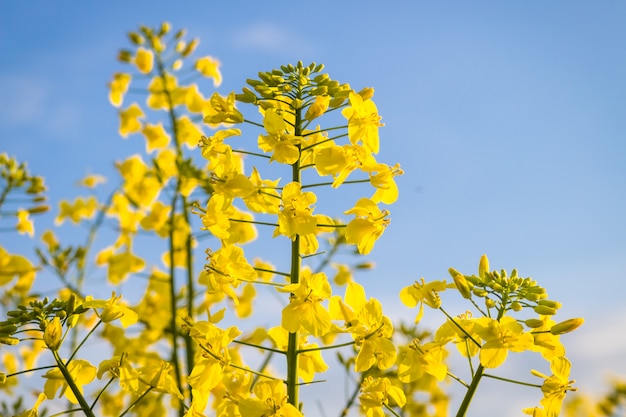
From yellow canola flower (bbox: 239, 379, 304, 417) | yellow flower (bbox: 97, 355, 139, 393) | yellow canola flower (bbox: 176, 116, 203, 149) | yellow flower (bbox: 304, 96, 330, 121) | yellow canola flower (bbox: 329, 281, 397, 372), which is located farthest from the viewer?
yellow canola flower (bbox: 176, 116, 203, 149)

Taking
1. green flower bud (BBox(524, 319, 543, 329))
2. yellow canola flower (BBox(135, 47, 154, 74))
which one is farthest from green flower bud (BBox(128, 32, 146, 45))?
green flower bud (BBox(524, 319, 543, 329))

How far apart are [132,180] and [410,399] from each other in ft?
7.55

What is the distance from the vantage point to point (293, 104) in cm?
220

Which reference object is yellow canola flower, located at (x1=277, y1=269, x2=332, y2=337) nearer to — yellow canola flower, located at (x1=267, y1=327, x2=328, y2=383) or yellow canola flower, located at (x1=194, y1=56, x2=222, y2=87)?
yellow canola flower, located at (x1=267, y1=327, x2=328, y2=383)

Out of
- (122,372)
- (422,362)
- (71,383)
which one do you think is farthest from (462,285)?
(71,383)

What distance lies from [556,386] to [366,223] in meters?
0.77

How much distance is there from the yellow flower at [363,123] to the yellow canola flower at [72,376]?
1.12 metres

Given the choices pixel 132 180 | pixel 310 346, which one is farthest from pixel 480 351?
pixel 132 180

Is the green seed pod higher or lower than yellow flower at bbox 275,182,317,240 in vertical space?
lower

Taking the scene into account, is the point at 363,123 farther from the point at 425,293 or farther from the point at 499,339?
the point at 499,339

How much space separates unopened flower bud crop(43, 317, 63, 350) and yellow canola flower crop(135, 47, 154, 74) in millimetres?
2712

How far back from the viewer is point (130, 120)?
14.3 feet

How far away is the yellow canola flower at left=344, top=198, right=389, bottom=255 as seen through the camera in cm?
202

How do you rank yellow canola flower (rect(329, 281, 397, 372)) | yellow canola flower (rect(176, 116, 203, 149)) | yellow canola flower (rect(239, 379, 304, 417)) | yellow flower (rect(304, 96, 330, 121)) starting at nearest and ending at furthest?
yellow canola flower (rect(239, 379, 304, 417))
yellow canola flower (rect(329, 281, 397, 372))
yellow flower (rect(304, 96, 330, 121))
yellow canola flower (rect(176, 116, 203, 149))
